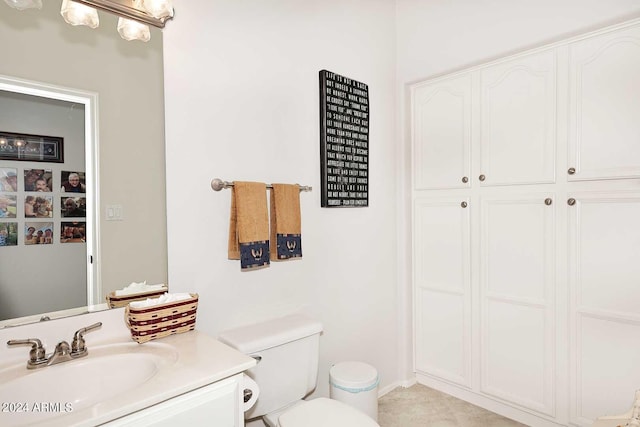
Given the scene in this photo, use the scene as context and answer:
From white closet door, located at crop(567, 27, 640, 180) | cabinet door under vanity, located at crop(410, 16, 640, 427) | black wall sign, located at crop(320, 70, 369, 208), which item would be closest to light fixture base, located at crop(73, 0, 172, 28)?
black wall sign, located at crop(320, 70, 369, 208)

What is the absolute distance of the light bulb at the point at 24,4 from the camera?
1.09 metres

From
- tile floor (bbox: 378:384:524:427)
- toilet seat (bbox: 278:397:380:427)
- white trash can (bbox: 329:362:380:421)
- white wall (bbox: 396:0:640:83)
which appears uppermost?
white wall (bbox: 396:0:640:83)

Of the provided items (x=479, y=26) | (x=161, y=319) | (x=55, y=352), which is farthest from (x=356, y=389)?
(x=479, y=26)

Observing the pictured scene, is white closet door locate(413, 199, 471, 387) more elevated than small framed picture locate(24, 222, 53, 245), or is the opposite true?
small framed picture locate(24, 222, 53, 245)

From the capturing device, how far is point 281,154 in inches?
71.7

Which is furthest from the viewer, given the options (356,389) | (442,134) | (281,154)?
(442,134)

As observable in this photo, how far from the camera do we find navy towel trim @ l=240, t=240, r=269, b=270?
1529mm

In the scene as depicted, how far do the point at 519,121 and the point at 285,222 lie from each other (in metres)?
1.44

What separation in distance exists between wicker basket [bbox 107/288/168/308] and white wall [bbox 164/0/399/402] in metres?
0.09

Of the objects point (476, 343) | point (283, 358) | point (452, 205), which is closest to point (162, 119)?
point (283, 358)

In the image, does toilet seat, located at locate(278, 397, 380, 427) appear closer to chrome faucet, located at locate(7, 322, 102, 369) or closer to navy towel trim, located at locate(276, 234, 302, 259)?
navy towel trim, located at locate(276, 234, 302, 259)

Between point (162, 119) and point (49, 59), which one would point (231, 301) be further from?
point (49, 59)

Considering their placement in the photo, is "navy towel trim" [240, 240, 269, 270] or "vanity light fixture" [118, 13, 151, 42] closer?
"vanity light fixture" [118, 13, 151, 42]

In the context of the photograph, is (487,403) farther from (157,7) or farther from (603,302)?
(157,7)
